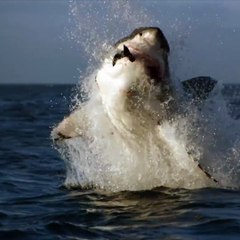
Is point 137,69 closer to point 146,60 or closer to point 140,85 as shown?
point 146,60

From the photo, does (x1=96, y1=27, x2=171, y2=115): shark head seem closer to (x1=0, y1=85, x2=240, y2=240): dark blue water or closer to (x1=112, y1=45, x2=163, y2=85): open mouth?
(x1=112, y1=45, x2=163, y2=85): open mouth

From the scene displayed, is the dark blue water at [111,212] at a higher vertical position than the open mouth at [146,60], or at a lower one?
lower

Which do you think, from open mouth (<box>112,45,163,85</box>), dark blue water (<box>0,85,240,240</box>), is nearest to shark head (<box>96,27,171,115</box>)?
open mouth (<box>112,45,163,85</box>)

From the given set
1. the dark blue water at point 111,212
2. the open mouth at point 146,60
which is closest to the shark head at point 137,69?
the open mouth at point 146,60

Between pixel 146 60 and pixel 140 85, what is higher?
pixel 146 60

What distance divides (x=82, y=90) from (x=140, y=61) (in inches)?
82.2

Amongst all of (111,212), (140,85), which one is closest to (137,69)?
(140,85)

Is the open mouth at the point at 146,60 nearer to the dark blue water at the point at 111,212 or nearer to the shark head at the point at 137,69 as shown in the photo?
the shark head at the point at 137,69

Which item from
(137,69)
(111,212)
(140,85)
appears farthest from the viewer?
(140,85)

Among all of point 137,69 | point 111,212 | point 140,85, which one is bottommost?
point 111,212

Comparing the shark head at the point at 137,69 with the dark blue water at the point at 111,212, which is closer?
the dark blue water at the point at 111,212

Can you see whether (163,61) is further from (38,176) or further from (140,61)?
(38,176)

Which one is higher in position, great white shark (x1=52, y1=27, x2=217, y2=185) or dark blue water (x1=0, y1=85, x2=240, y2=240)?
great white shark (x1=52, y1=27, x2=217, y2=185)

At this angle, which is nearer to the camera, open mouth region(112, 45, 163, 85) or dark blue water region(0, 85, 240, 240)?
dark blue water region(0, 85, 240, 240)
